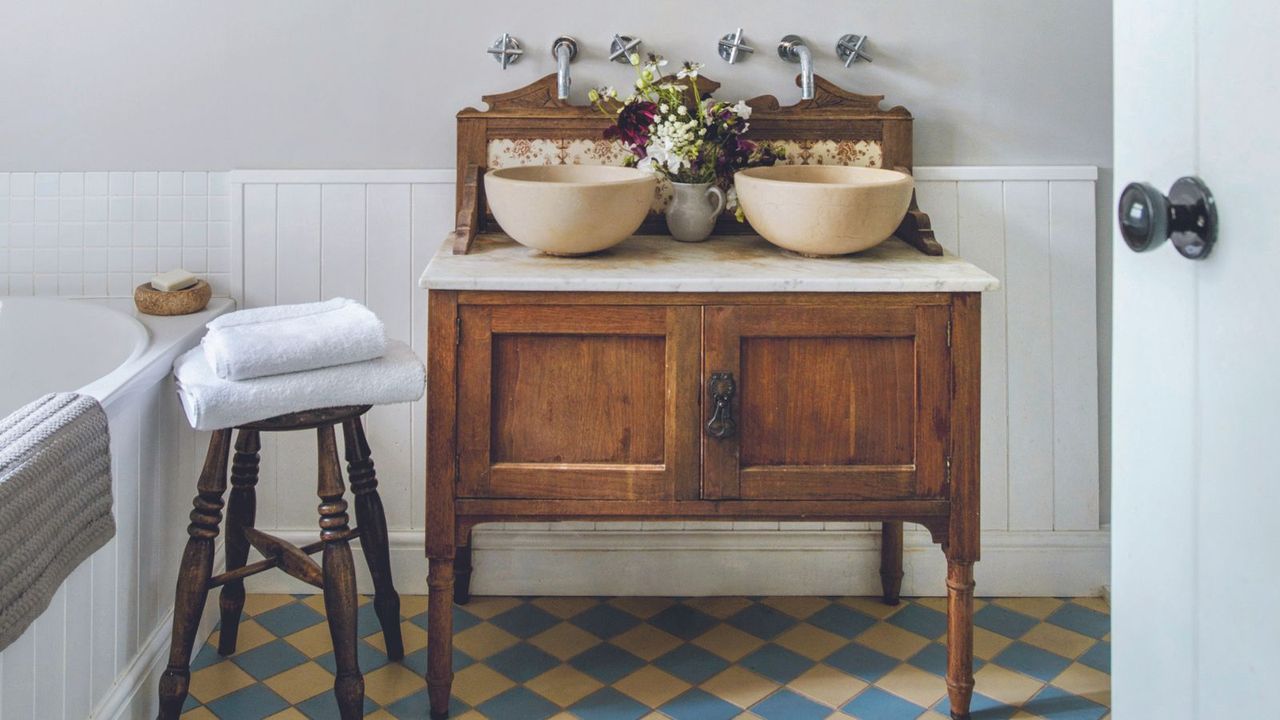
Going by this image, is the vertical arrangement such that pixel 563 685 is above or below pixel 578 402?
below

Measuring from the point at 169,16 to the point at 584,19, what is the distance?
2.85ft

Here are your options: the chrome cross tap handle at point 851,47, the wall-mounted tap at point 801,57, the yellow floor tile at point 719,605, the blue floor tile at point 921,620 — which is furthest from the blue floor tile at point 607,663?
the chrome cross tap handle at point 851,47

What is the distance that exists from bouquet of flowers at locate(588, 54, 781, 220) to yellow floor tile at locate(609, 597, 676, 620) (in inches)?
34.4

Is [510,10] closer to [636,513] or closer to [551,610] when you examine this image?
[636,513]

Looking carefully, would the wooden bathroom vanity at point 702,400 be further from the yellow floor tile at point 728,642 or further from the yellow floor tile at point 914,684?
the yellow floor tile at point 728,642

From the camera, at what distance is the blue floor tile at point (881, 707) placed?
86.7 inches

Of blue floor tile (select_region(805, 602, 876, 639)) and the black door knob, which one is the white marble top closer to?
blue floor tile (select_region(805, 602, 876, 639))

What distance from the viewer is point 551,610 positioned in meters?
2.67

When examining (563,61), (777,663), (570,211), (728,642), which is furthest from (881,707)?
(563,61)

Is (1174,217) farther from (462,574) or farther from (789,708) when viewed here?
(462,574)

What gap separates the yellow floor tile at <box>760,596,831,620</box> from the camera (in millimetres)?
2660

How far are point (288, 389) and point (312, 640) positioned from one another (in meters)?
0.75

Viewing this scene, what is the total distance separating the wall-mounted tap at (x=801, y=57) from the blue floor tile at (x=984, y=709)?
1.23 m

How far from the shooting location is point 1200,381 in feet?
2.63
